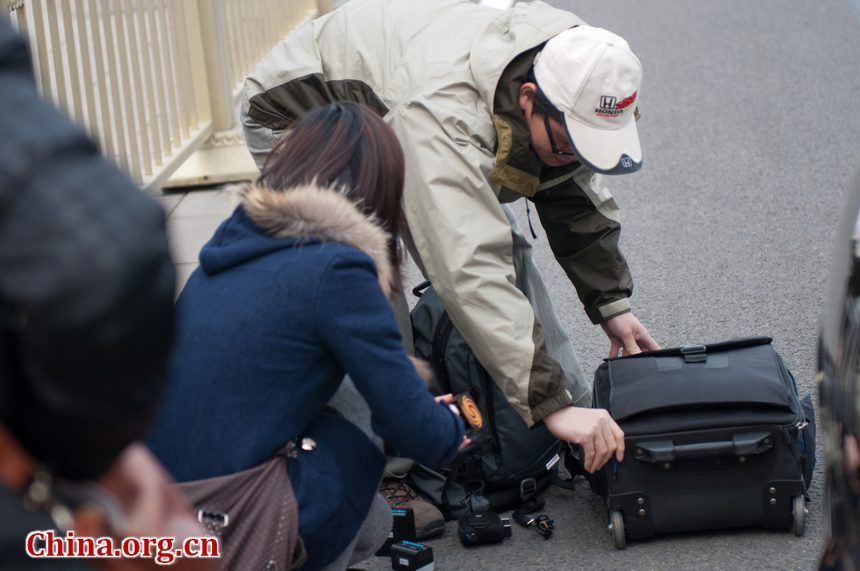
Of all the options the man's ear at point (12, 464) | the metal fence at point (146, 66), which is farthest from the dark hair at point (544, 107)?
the man's ear at point (12, 464)

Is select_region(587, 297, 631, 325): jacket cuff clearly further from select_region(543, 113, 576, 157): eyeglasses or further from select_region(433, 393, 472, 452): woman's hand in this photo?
select_region(433, 393, 472, 452): woman's hand

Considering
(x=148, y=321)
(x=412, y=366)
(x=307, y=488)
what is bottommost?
(x=307, y=488)

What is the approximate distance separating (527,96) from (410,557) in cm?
125

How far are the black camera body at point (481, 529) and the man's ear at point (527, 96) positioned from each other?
3.67 ft

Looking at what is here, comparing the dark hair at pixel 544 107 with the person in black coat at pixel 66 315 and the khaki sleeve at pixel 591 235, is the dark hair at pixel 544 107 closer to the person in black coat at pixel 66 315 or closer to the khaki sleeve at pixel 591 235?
the khaki sleeve at pixel 591 235

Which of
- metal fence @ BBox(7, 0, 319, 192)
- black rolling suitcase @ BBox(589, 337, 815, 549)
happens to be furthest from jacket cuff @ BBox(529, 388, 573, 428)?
metal fence @ BBox(7, 0, 319, 192)

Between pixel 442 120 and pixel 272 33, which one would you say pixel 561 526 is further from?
pixel 272 33

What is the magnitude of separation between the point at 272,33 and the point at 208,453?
5500 mm

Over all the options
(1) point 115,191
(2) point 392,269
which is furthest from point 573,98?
(1) point 115,191

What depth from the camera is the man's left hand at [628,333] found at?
3.51 m

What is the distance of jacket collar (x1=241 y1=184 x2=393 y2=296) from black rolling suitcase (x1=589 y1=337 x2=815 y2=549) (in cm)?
103

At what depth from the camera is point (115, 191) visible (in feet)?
3.42

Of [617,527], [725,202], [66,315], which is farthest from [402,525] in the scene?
[725,202]

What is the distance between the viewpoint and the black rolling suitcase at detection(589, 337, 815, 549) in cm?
295
